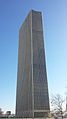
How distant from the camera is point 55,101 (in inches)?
3209

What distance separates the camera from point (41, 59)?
144 metres

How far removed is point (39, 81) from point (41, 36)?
107 ft

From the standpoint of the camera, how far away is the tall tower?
447 ft

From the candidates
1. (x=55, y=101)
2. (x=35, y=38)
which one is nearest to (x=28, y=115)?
(x=35, y=38)

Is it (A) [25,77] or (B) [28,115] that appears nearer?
(B) [28,115]

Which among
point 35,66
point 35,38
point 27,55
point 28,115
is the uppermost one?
point 35,38

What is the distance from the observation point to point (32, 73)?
137000 mm

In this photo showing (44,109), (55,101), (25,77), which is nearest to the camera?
(55,101)

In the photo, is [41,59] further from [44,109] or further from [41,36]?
[44,109]

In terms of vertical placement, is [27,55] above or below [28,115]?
above

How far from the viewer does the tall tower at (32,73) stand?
13638 centimetres

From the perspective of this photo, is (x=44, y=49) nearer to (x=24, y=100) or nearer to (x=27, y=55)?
(x=27, y=55)

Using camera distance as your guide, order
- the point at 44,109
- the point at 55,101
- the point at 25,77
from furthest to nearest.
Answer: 1. the point at 25,77
2. the point at 44,109
3. the point at 55,101

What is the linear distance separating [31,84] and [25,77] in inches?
481
